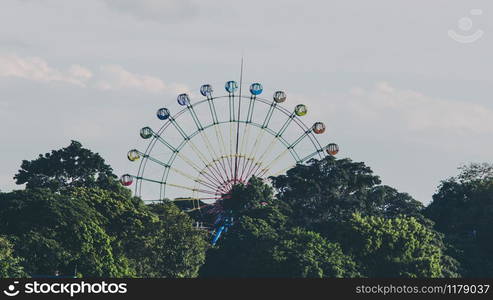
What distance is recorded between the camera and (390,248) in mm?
153125

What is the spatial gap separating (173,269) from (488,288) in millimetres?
73073

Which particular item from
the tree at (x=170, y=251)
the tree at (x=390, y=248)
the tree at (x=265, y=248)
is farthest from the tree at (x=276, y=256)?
the tree at (x=170, y=251)

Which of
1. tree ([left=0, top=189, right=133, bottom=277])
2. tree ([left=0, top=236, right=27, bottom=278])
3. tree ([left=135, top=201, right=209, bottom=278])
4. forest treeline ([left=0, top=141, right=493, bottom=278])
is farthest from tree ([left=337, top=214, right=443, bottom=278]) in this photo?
tree ([left=0, top=236, right=27, bottom=278])

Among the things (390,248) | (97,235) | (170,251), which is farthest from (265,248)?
(97,235)

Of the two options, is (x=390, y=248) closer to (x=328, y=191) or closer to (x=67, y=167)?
(x=328, y=191)

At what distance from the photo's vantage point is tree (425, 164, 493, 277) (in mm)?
172375

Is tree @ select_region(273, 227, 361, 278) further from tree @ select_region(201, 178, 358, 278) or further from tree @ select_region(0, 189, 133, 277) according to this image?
tree @ select_region(0, 189, 133, 277)

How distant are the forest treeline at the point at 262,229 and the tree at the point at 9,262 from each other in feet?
0.49

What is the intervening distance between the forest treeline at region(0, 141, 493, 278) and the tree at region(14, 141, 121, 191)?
17 cm

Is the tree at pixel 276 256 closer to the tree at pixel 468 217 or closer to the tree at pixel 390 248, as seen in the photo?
the tree at pixel 390 248

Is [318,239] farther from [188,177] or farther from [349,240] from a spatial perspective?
[188,177]

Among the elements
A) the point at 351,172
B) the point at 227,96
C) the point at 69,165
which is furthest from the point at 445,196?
the point at 69,165

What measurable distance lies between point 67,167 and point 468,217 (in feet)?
174

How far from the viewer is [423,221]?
17450 centimetres
